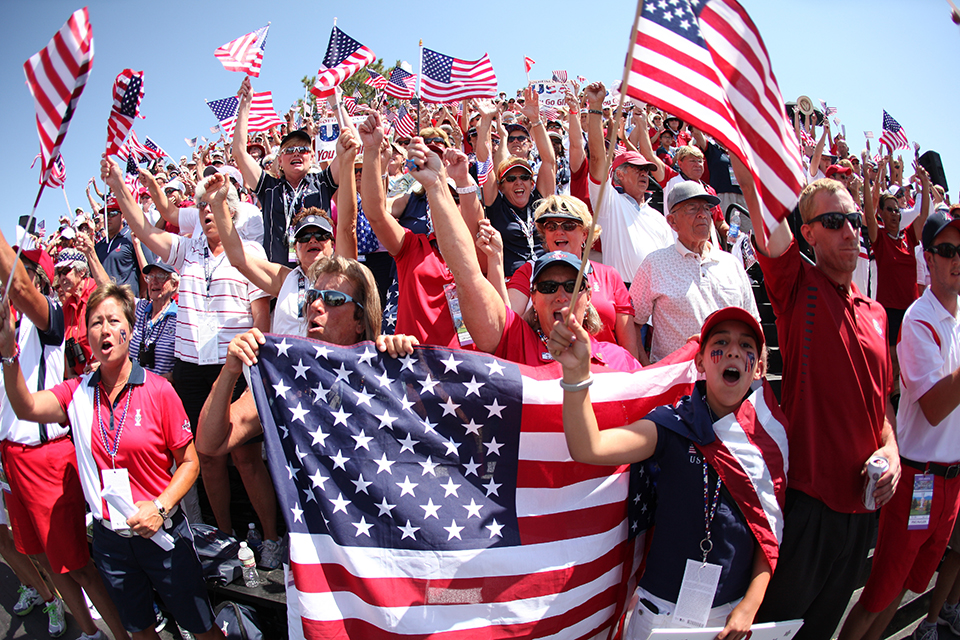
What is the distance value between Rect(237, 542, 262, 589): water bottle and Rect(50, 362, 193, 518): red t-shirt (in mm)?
926

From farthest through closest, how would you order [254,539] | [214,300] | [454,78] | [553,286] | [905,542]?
[454,78] < [214,300] < [254,539] < [905,542] < [553,286]

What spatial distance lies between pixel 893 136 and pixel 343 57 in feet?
33.2

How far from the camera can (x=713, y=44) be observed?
8.13ft

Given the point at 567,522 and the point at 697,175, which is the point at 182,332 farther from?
the point at 697,175

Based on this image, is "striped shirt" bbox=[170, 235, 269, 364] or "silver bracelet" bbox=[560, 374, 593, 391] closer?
"silver bracelet" bbox=[560, 374, 593, 391]

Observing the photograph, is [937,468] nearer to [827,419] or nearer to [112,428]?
[827,419]

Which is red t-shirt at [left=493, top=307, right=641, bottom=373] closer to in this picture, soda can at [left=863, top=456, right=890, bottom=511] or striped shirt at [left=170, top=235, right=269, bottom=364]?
soda can at [left=863, top=456, right=890, bottom=511]

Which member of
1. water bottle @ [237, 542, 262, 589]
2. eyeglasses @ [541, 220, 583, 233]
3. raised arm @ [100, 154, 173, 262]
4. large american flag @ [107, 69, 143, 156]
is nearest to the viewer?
eyeglasses @ [541, 220, 583, 233]

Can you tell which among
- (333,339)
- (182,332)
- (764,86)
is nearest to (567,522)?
(333,339)

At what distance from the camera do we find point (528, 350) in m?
3.05

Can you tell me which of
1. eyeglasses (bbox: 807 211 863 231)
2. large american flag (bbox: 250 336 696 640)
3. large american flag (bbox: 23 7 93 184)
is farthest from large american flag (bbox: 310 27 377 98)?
eyeglasses (bbox: 807 211 863 231)

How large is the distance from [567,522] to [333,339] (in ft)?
4.99

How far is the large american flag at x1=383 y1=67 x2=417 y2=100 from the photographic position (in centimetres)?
1050

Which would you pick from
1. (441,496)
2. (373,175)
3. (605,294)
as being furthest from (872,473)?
(373,175)
